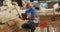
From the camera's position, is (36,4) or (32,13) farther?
(36,4)

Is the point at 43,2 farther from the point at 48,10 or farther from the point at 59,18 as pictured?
the point at 59,18

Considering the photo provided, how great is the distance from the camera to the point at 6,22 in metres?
1.94

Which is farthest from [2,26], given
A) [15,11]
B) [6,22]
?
[15,11]

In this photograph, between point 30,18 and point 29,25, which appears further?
point 30,18

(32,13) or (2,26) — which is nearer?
(2,26)

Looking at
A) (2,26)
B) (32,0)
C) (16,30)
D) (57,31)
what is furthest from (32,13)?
(32,0)

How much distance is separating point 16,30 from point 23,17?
37 centimetres

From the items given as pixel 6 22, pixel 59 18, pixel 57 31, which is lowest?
pixel 57 31

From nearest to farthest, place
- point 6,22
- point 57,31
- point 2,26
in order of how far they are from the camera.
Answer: point 2,26
point 6,22
point 57,31

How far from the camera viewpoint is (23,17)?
2277mm

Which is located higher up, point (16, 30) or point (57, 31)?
point (16, 30)

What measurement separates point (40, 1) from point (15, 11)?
102 centimetres

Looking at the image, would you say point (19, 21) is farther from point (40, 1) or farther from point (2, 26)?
point (40, 1)

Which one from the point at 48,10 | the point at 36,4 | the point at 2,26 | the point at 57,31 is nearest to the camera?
the point at 2,26
